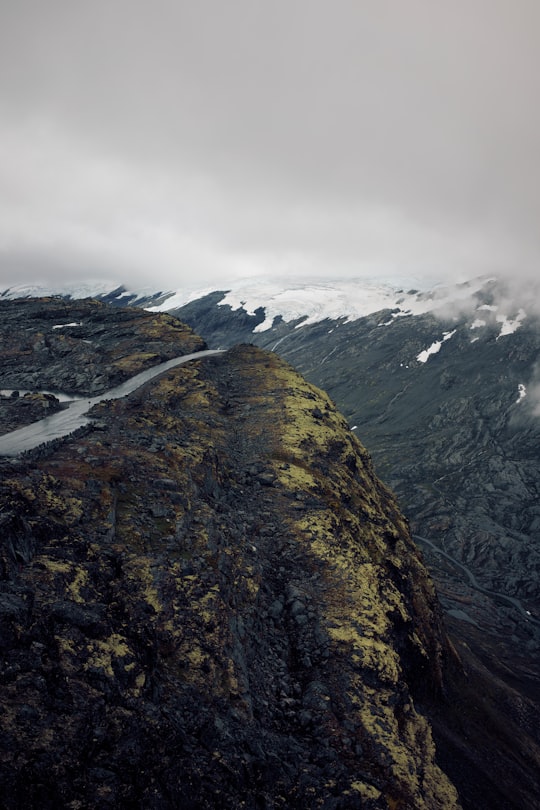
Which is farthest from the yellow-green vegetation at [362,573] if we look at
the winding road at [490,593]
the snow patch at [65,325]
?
the winding road at [490,593]

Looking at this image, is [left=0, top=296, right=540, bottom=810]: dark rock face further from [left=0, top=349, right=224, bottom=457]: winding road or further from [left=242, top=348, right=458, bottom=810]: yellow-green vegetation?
[left=0, top=349, right=224, bottom=457]: winding road

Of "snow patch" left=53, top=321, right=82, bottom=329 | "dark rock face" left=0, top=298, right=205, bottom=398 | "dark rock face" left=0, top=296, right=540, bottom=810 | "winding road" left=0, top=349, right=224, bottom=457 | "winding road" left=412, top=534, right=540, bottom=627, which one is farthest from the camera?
"winding road" left=412, top=534, right=540, bottom=627

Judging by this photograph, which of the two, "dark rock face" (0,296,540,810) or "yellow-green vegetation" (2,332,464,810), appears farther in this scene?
"yellow-green vegetation" (2,332,464,810)

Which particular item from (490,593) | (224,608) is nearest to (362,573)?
(224,608)

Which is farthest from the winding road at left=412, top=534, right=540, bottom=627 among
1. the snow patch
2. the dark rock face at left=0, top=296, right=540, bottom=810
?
the snow patch

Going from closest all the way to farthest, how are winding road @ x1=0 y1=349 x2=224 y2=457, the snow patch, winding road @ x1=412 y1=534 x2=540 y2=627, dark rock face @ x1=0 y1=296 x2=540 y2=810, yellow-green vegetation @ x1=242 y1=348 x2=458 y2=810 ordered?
dark rock face @ x1=0 y1=296 x2=540 y2=810, yellow-green vegetation @ x1=242 y1=348 x2=458 y2=810, winding road @ x1=0 y1=349 x2=224 y2=457, the snow patch, winding road @ x1=412 y1=534 x2=540 y2=627

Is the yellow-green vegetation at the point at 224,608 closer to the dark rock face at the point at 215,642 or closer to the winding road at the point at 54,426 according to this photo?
the dark rock face at the point at 215,642

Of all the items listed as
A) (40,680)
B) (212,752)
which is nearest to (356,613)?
(212,752)

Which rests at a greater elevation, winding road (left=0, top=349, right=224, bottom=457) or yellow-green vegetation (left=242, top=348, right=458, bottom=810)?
winding road (left=0, top=349, right=224, bottom=457)

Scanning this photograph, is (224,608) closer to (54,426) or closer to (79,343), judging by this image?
(54,426)
